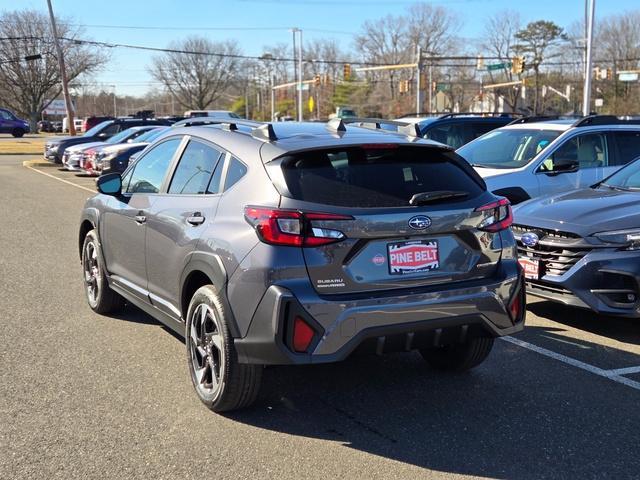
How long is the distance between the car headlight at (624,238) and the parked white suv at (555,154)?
2.78 m

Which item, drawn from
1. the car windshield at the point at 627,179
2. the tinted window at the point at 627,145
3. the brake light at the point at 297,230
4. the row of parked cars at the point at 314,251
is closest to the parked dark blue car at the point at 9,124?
the tinted window at the point at 627,145

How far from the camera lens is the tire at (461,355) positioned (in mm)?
4516

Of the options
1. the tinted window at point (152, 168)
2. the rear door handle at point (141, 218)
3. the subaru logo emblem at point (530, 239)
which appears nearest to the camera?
the rear door handle at point (141, 218)

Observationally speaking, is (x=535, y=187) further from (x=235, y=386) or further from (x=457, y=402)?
(x=235, y=386)

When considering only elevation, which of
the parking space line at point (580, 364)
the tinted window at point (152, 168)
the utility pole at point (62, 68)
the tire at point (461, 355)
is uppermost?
the utility pole at point (62, 68)

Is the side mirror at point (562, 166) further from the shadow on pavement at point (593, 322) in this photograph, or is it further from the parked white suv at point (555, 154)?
the shadow on pavement at point (593, 322)

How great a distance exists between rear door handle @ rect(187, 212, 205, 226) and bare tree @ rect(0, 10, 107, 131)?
58319mm

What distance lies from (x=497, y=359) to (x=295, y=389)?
157cm

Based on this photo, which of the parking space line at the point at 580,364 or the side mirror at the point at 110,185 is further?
the side mirror at the point at 110,185

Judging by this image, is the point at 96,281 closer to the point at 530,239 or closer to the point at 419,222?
the point at 419,222

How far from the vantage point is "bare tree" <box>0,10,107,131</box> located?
62.2m

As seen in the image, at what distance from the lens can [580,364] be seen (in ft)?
15.9

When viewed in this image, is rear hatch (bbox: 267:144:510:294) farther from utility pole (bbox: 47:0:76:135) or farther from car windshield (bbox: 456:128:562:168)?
utility pole (bbox: 47:0:76:135)

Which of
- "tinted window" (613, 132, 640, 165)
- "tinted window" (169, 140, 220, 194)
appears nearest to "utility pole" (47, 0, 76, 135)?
"tinted window" (613, 132, 640, 165)
